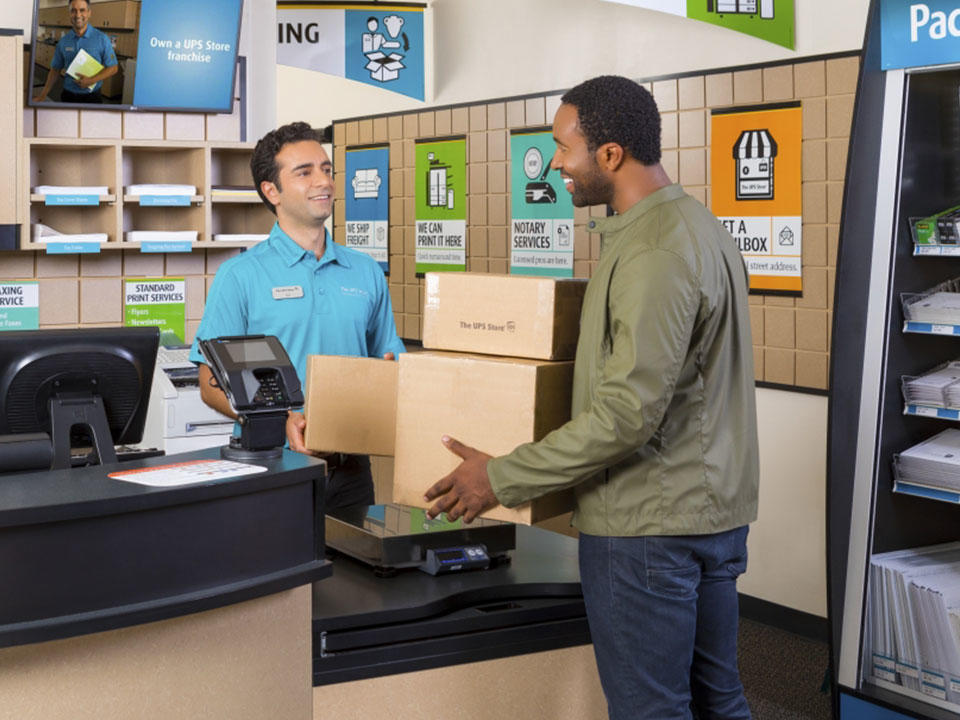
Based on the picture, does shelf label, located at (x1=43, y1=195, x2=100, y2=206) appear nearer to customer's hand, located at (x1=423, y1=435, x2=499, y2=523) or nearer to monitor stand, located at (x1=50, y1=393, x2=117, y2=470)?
monitor stand, located at (x1=50, y1=393, x2=117, y2=470)

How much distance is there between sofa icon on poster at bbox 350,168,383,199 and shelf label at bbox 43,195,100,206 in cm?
225

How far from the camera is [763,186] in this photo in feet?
→ 14.4

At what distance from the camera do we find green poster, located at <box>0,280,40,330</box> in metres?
4.68

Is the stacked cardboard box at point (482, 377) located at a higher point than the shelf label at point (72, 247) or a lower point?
lower

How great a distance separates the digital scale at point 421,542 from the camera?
7.55 ft

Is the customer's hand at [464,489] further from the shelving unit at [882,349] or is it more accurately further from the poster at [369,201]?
the poster at [369,201]

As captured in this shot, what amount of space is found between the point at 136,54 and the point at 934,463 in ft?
11.2

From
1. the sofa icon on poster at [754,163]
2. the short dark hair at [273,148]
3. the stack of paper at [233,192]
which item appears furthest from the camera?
the stack of paper at [233,192]

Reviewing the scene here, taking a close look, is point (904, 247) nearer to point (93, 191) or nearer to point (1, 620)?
point (1, 620)

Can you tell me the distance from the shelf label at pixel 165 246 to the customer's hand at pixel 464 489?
9.44ft

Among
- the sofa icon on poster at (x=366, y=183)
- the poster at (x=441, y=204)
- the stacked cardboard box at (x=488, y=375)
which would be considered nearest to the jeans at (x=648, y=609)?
the stacked cardboard box at (x=488, y=375)

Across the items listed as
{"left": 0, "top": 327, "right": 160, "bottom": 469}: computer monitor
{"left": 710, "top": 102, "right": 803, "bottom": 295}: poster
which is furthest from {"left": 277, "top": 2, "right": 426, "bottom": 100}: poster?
{"left": 0, "top": 327, "right": 160, "bottom": 469}: computer monitor

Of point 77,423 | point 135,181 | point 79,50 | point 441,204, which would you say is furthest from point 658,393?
point 441,204

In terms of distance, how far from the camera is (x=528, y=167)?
5453mm
